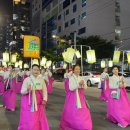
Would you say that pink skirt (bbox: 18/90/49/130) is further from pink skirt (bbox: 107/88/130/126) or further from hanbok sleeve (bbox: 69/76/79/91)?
pink skirt (bbox: 107/88/130/126)

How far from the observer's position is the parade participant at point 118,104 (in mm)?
10311

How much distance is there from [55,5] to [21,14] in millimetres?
63764

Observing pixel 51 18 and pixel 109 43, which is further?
pixel 51 18

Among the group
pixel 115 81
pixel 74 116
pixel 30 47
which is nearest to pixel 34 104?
pixel 74 116

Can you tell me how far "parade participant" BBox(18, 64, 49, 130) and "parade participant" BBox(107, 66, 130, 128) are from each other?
280 centimetres

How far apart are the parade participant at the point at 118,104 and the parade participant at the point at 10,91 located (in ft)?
14.3

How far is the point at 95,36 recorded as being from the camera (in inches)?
2660

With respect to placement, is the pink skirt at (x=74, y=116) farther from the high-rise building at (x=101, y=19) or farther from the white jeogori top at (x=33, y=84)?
the high-rise building at (x=101, y=19)

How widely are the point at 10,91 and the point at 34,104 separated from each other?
238 inches

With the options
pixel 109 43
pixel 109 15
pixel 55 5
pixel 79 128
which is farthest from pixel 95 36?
pixel 79 128

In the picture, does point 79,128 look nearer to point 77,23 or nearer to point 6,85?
point 6,85

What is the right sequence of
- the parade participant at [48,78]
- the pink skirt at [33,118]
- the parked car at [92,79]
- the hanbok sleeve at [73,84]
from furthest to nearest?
the parked car at [92,79] → the parade participant at [48,78] → the hanbok sleeve at [73,84] → the pink skirt at [33,118]

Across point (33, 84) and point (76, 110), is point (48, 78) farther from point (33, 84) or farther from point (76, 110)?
point (33, 84)

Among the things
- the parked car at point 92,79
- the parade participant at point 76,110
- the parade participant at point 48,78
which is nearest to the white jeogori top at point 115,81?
the parade participant at point 76,110
